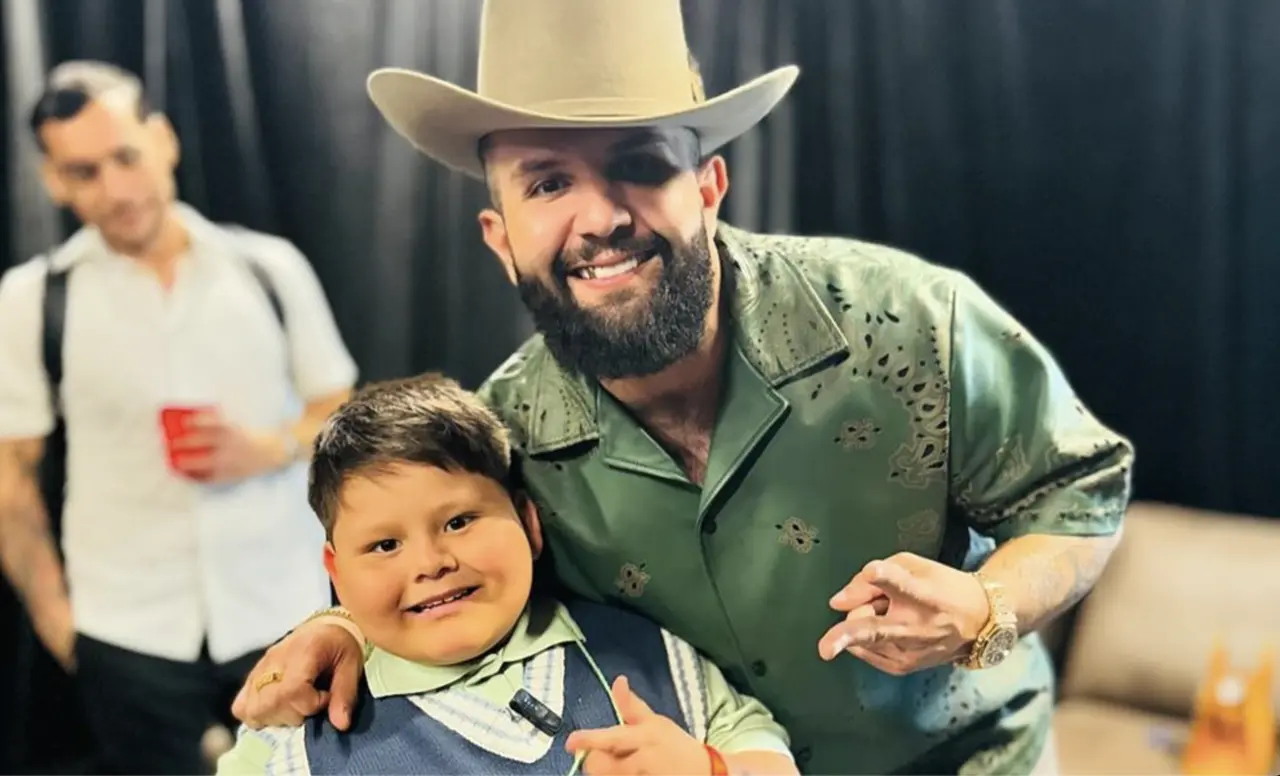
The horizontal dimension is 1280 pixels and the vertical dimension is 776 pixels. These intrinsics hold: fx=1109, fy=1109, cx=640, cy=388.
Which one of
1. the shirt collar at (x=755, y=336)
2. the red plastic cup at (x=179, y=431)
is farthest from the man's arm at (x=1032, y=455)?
the red plastic cup at (x=179, y=431)

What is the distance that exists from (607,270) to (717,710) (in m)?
0.40

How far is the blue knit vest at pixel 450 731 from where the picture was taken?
0.92m

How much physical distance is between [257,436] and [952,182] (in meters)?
0.68

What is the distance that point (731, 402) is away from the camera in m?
0.95

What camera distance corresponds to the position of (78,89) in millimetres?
1033

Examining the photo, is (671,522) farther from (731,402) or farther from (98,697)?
(98,697)

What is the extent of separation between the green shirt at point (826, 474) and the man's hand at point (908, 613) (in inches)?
3.7

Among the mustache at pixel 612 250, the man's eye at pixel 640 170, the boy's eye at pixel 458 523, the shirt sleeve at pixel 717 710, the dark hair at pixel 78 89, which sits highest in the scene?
the dark hair at pixel 78 89

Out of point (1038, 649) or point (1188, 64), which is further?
point (1038, 649)

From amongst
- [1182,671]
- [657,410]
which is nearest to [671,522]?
[657,410]

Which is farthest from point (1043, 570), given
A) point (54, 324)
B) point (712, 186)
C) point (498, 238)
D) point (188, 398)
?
point (54, 324)

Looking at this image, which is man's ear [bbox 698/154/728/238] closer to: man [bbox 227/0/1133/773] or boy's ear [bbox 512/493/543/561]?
man [bbox 227/0/1133/773]

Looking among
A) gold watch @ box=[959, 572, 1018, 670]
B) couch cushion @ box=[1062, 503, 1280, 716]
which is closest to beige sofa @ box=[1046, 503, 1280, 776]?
couch cushion @ box=[1062, 503, 1280, 716]

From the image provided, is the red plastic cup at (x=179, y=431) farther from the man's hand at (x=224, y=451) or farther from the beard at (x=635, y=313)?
the beard at (x=635, y=313)
